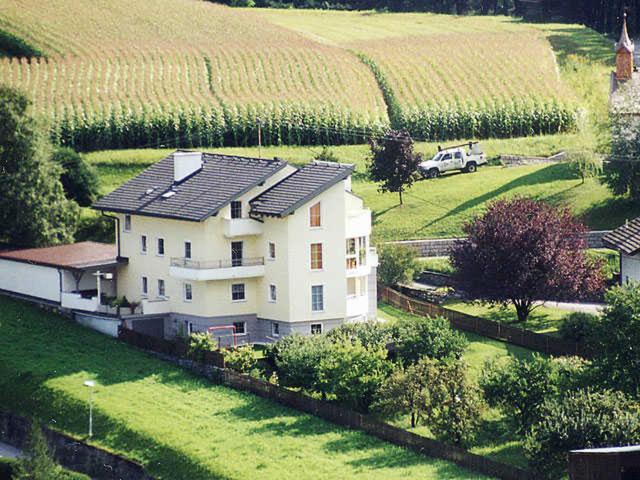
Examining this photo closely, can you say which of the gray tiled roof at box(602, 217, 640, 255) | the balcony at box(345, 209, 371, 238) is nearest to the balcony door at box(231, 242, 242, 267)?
the balcony at box(345, 209, 371, 238)

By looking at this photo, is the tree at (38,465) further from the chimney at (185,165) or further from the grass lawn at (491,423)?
the chimney at (185,165)

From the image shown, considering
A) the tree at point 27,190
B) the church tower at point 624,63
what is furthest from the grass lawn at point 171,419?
the church tower at point 624,63

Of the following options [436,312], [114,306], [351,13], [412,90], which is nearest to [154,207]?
[114,306]

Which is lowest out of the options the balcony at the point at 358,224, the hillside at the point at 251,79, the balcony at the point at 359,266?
the balcony at the point at 359,266

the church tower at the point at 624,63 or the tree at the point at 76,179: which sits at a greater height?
the church tower at the point at 624,63

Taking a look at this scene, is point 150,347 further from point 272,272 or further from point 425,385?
point 425,385

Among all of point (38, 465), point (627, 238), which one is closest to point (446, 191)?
point (627, 238)
